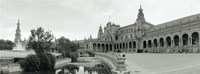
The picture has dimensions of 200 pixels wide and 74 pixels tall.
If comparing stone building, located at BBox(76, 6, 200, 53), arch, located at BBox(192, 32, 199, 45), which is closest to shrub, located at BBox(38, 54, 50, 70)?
stone building, located at BBox(76, 6, 200, 53)

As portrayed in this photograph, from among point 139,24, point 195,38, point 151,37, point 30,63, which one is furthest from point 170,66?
point 139,24

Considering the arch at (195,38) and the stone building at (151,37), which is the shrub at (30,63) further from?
the arch at (195,38)

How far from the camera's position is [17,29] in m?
101

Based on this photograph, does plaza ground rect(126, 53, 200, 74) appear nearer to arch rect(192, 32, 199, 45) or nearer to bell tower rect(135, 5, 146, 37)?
arch rect(192, 32, 199, 45)

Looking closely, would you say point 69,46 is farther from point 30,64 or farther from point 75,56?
point 30,64

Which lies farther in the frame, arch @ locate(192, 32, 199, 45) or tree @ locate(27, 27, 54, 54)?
arch @ locate(192, 32, 199, 45)

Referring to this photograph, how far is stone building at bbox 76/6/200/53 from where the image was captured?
6233cm

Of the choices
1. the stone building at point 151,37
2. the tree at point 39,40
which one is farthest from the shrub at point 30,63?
the stone building at point 151,37

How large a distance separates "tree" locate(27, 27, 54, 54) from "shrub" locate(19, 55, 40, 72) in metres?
10.1

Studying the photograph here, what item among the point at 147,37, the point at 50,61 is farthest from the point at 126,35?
the point at 50,61

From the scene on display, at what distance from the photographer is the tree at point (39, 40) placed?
5199 centimetres

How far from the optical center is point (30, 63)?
1586 inches

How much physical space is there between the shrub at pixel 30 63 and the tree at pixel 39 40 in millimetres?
10055

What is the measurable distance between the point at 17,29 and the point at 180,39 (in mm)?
79926
